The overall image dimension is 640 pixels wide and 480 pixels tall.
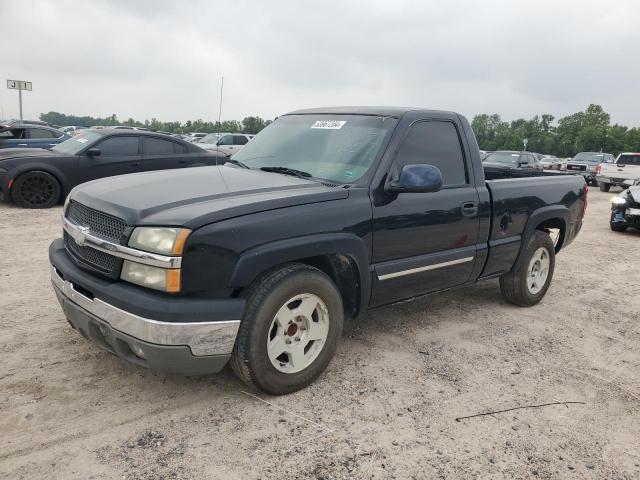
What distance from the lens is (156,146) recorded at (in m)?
10.2

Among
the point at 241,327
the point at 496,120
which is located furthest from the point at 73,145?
the point at 496,120

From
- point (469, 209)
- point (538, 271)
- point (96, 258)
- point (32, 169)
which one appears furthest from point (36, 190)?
point (538, 271)

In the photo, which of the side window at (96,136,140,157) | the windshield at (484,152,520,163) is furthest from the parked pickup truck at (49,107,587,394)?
the windshield at (484,152,520,163)

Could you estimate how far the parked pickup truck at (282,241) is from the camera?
8.85 ft

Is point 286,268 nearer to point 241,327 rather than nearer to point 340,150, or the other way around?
point 241,327

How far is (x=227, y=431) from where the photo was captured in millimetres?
2805

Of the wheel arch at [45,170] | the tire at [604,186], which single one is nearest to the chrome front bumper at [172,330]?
the wheel arch at [45,170]

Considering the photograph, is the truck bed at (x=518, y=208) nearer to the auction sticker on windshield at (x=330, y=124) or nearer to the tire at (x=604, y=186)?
the auction sticker on windshield at (x=330, y=124)

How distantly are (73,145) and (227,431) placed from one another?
28.4ft

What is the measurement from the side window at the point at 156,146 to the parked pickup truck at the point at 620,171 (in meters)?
16.5

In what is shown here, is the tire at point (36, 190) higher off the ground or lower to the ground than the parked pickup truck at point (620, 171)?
lower

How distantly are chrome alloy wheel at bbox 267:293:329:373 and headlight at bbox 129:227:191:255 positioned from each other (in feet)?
2.34

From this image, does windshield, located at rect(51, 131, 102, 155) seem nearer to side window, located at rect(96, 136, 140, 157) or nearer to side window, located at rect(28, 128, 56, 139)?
side window, located at rect(96, 136, 140, 157)

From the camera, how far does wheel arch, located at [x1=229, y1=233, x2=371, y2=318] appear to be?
2.81 metres
